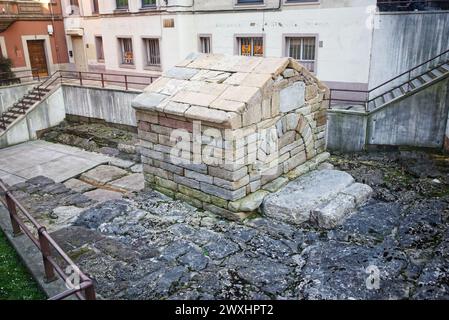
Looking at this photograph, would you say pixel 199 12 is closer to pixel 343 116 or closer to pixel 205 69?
pixel 343 116

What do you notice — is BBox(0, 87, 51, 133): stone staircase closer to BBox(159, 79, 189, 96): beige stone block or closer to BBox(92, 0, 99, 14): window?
BBox(92, 0, 99, 14): window

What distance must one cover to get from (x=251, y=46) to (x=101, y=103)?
6946mm

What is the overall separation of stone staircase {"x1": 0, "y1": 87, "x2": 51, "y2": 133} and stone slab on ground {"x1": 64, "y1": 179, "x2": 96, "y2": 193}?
7211 millimetres

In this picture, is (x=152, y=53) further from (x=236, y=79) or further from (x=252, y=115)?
(x=252, y=115)

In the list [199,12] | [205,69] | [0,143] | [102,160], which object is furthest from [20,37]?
[205,69]

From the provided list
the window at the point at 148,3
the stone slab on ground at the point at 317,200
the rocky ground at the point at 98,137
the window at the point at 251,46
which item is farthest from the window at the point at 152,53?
the stone slab on ground at the point at 317,200

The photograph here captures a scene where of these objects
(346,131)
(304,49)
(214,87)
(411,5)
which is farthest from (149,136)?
(411,5)

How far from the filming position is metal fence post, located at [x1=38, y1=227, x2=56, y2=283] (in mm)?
4823

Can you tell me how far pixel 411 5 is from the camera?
1177cm

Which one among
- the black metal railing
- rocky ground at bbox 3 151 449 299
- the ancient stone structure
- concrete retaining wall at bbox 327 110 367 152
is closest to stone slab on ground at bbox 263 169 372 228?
rocky ground at bbox 3 151 449 299

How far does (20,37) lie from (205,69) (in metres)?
17.2

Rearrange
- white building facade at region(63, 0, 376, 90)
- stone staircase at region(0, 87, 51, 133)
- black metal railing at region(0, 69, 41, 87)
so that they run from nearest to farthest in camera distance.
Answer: white building facade at region(63, 0, 376, 90) < stone staircase at region(0, 87, 51, 133) < black metal railing at region(0, 69, 41, 87)

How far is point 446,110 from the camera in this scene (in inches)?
390

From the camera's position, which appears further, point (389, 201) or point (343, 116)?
point (343, 116)
